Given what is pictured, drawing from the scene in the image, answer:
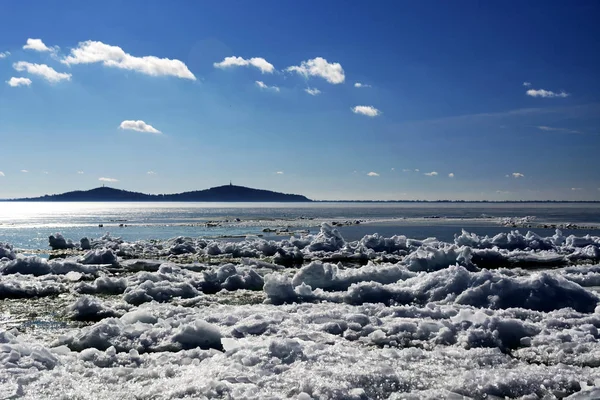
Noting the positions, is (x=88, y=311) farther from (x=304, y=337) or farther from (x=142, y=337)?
(x=304, y=337)

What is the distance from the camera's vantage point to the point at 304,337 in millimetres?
9125

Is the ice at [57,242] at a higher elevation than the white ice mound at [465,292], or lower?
lower

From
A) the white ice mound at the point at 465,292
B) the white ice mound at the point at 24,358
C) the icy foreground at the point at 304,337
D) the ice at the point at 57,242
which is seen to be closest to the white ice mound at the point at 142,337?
the icy foreground at the point at 304,337

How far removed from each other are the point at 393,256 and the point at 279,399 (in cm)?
1890

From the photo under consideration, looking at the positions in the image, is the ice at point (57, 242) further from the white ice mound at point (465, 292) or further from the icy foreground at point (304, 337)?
the white ice mound at point (465, 292)

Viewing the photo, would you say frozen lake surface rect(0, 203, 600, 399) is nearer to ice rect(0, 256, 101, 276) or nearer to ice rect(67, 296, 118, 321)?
ice rect(67, 296, 118, 321)

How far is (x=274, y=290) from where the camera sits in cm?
1291

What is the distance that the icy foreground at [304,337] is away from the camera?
6.80 meters

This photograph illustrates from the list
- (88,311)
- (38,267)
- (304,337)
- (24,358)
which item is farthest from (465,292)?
(38,267)

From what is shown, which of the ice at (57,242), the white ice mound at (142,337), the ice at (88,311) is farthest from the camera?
the ice at (57,242)

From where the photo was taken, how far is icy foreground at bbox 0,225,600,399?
6797 mm

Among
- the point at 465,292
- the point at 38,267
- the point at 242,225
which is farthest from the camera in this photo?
the point at 242,225

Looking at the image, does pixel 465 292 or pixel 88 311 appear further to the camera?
pixel 465 292

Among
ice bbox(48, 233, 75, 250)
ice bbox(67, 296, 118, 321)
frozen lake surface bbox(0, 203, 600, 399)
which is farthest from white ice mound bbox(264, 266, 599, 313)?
ice bbox(48, 233, 75, 250)
